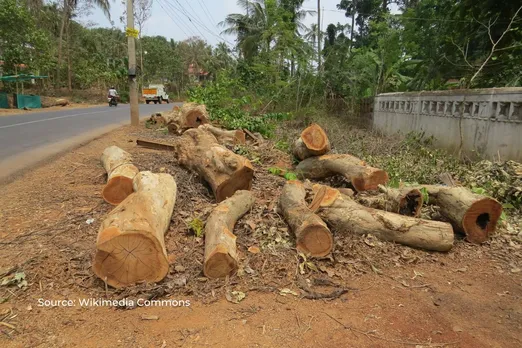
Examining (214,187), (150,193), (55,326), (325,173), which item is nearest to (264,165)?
(325,173)

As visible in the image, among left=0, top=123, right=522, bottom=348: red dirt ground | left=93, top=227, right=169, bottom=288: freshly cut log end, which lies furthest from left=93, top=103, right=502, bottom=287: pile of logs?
left=0, top=123, right=522, bottom=348: red dirt ground

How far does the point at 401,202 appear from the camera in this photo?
3996 millimetres

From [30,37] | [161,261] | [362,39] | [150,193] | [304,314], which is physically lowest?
[304,314]

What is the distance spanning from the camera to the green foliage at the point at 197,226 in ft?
11.9

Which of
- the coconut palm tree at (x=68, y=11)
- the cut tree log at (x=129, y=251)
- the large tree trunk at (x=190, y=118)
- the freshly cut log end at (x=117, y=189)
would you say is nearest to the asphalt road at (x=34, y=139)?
the large tree trunk at (x=190, y=118)

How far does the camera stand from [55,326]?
2.38m

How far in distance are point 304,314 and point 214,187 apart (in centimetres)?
240

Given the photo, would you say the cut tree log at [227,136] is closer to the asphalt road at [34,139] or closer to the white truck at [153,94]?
the asphalt road at [34,139]

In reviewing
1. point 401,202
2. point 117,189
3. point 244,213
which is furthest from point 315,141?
point 117,189

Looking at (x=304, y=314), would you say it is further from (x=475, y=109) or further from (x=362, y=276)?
(x=475, y=109)

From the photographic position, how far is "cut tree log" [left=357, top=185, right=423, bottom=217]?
399 centimetres

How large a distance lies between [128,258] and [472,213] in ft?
11.3

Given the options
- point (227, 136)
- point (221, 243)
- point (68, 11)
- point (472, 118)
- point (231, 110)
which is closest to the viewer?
point (221, 243)

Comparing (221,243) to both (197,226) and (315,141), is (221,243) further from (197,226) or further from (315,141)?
(315,141)
